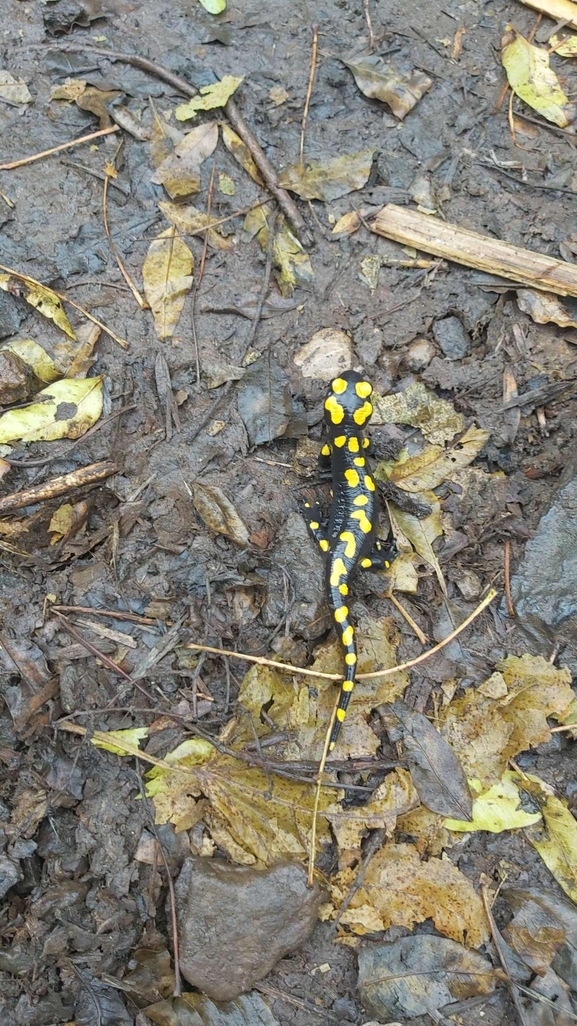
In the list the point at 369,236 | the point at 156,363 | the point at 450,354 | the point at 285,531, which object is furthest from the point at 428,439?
the point at 156,363

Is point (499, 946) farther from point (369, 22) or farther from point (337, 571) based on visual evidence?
point (369, 22)

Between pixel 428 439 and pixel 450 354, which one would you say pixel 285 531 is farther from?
pixel 450 354

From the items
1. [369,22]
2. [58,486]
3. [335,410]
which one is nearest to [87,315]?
[58,486]

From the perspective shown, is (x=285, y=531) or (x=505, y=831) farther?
(x=285, y=531)

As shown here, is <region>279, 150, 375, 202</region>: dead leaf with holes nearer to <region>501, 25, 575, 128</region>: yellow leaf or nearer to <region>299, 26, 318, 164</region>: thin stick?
<region>299, 26, 318, 164</region>: thin stick

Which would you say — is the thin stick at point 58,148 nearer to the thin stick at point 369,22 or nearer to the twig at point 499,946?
the thin stick at point 369,22

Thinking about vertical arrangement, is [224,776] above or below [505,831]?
above
